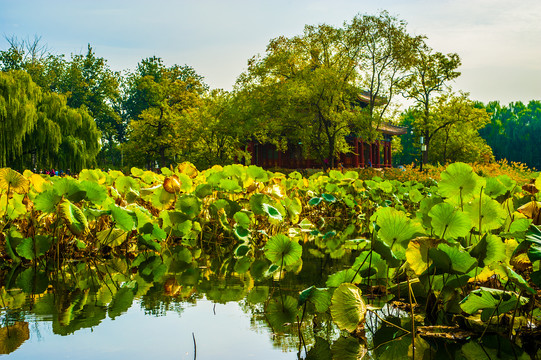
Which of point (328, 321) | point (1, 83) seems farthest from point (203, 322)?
point (1, 83)

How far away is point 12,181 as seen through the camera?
2570 mm

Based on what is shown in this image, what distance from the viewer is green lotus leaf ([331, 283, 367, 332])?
1.25m

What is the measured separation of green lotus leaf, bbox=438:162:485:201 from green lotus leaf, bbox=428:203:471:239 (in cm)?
40

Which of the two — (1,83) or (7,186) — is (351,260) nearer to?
(7,186)

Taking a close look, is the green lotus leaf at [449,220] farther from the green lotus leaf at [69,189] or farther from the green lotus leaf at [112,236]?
the green lotus leaf at [112,236]

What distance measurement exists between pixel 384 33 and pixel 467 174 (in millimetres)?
20282

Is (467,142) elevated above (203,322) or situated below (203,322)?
above

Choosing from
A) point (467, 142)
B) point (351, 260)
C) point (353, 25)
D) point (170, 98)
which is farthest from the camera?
A: point (467, 142)

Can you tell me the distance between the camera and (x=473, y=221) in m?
1.85

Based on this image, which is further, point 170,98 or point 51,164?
point 170,98

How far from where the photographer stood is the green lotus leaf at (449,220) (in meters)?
1.59

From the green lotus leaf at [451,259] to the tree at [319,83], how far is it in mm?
16156

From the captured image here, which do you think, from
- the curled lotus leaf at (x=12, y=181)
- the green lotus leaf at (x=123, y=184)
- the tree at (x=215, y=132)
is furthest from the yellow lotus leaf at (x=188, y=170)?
the tree at (x=215, y=132)

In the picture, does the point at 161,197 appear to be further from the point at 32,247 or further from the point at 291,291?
the point at 291,291
